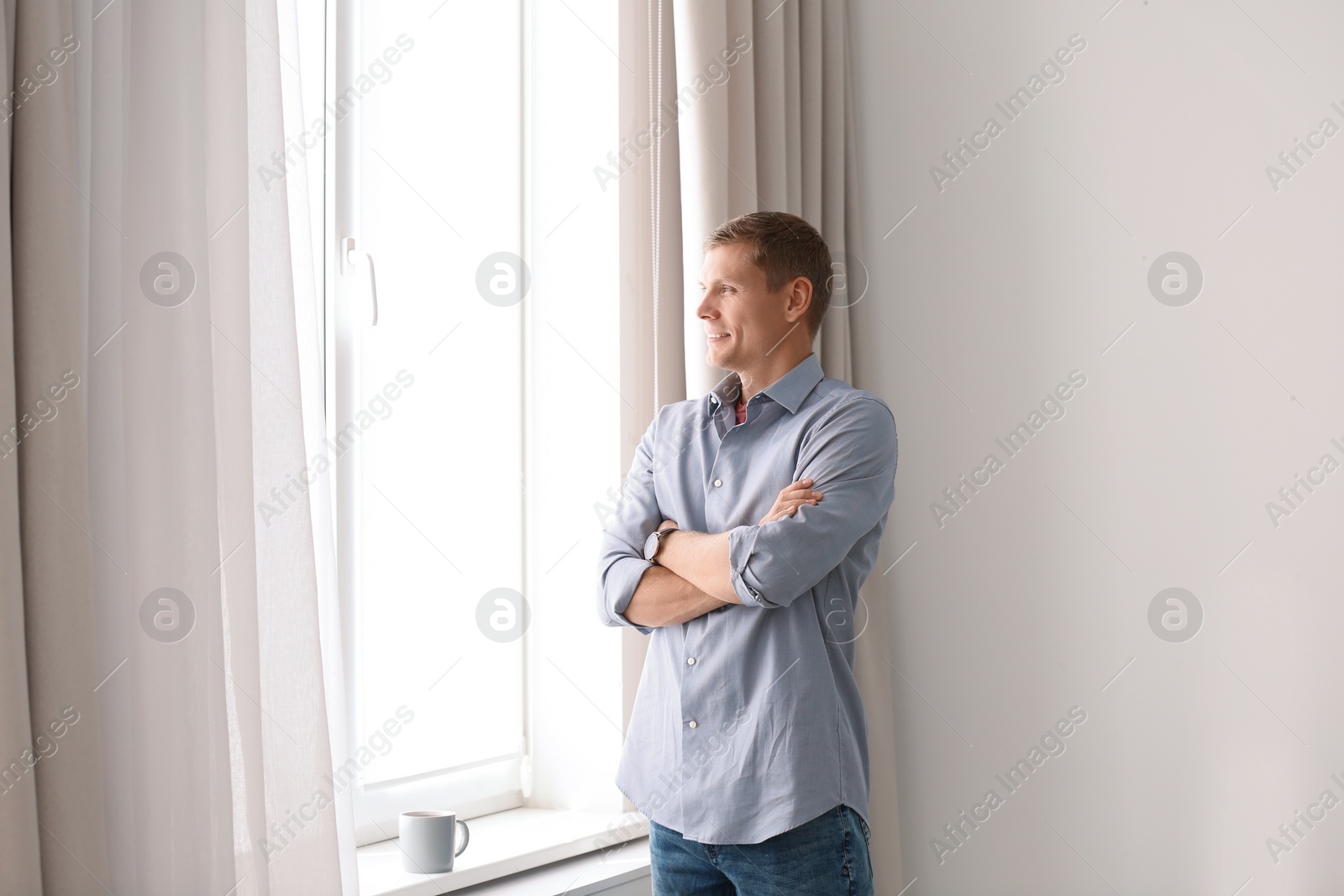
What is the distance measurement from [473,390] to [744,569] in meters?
0.96

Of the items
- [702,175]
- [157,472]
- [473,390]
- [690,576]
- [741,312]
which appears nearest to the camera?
[157,472]

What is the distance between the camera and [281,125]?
134 cm

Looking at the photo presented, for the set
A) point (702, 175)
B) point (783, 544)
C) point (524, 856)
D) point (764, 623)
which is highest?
point (702, 175)

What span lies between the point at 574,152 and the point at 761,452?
955mm

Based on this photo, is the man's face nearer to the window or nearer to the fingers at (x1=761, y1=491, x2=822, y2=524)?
the fingers at (x1=761, y1=491, x2=822, y2=524)

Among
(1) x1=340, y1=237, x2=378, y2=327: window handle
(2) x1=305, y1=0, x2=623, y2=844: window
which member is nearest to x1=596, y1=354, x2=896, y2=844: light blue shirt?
(2) x1=305, y1=0, x2=623, y2=844: window

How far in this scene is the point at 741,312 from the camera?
1438mm

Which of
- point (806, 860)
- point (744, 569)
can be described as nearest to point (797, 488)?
point (744, 569)

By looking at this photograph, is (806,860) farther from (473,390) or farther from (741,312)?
(473,390)

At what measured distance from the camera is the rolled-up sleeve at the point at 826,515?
124 centimetres

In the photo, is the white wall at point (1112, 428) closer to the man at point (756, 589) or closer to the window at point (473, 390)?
Answer: the window at point (473, 390)

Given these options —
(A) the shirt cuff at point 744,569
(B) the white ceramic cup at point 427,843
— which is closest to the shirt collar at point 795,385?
(A) the shirt cuff at point 744,569

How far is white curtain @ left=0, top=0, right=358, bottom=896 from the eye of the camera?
1.10m

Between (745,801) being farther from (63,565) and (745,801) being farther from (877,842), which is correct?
(877,842)
